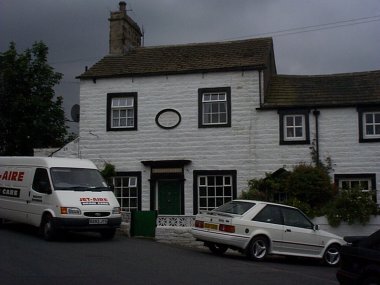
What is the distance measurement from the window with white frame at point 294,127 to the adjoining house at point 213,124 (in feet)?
0.13

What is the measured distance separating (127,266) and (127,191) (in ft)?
40.4

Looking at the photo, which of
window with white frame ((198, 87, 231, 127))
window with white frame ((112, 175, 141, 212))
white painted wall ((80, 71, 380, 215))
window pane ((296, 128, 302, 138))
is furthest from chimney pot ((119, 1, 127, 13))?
window pane ((296, 128, 302, 138))

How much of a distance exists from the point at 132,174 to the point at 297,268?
11239 millimetres

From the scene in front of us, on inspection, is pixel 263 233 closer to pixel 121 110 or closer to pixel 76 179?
pixel 76 179

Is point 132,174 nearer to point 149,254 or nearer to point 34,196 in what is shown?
point 34,196

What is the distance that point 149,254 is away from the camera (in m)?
13.3

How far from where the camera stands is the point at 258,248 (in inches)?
544

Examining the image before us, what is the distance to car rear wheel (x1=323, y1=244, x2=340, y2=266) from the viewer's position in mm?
14750

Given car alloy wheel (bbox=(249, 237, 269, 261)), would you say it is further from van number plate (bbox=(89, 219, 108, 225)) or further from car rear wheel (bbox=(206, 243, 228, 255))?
van number plate (bbox=(89, 219, 108, 225))

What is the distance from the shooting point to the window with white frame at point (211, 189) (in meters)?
22.5

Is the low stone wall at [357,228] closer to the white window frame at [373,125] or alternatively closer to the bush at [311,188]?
the bush at [311,188]

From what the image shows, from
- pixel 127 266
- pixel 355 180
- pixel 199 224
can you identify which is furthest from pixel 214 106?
pixel 127 266

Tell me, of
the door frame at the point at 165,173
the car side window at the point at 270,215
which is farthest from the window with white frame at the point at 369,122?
the car side window at the point at 270,215

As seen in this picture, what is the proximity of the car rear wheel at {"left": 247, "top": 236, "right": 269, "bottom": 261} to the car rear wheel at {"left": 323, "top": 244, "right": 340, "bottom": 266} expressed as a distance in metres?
1.88
